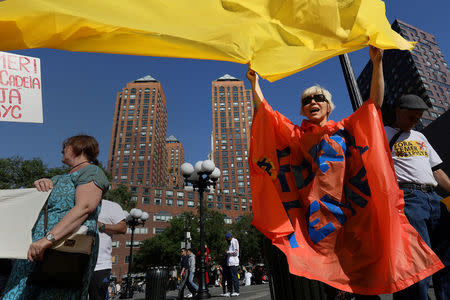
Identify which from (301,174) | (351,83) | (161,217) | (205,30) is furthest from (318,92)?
(161,217)

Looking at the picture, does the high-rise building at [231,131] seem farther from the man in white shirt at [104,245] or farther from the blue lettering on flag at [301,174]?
the blue lettering on flag at [301,174]

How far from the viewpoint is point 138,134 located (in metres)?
117

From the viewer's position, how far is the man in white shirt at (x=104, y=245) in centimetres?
361

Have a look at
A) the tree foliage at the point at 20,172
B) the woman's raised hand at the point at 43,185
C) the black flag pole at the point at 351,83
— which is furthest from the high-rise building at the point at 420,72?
the woman's raised hand at the point at 43,185

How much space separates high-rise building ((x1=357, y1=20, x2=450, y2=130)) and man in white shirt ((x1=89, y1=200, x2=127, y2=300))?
→ 273 ft

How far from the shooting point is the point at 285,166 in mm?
2062

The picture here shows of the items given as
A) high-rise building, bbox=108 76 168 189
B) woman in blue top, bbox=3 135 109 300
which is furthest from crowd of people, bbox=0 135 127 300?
high-rise building, bbox=108 76 168 189

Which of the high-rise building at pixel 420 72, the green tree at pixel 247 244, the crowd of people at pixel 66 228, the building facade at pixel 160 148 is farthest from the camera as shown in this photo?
the building facade at pixel 160 148

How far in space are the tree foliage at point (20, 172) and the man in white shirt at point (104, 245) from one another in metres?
31.4

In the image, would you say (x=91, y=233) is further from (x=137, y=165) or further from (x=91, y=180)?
(x=137, y=165)

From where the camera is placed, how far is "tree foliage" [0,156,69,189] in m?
30.9

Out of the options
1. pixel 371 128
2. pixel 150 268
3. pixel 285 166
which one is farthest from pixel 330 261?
pixel 150 268

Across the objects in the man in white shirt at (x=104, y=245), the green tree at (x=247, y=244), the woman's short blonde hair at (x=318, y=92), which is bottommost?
the green tree at (x=247, y=244)

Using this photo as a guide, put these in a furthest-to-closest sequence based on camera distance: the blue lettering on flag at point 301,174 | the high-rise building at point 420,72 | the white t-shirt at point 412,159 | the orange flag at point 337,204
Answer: the high-rise building at point 420,72, the white t-shirt at point 412,159, the blue lettering on flag at point 301,174, the orange flag at point 337,204
